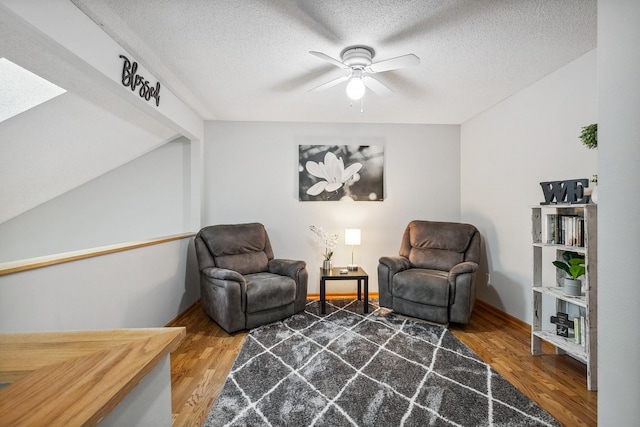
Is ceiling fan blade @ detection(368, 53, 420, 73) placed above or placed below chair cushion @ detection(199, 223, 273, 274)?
above

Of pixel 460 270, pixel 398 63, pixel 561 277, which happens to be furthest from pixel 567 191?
pixel 398 63

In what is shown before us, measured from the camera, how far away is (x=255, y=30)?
206cm

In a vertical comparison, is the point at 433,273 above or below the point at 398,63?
below

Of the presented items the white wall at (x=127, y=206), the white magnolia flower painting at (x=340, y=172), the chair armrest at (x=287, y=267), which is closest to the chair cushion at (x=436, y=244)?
the white magnolia flower painting at (x=340, y=172)

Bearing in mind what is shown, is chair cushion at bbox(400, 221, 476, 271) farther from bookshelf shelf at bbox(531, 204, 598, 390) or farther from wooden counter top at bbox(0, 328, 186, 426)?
wooden counter top at bbox(0, 328, 186, 426)

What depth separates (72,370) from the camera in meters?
0.62

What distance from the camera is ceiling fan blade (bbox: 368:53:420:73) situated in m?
2.06

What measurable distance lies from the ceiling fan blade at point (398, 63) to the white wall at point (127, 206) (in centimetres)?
280

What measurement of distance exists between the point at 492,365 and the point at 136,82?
3.49m

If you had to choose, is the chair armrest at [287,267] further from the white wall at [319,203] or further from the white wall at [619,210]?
the white wall at [619,210]

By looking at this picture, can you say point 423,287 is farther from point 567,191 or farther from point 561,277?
point 567,191

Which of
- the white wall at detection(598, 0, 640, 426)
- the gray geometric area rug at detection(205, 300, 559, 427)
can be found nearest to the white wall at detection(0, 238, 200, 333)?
the gray geometric area rug at detection(205, 300, 559, 427)

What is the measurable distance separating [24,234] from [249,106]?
10.6 ft

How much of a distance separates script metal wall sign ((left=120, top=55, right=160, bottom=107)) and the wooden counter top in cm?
211
